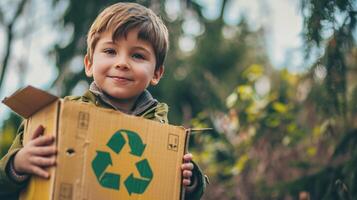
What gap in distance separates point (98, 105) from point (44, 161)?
Answer: 0.42 m

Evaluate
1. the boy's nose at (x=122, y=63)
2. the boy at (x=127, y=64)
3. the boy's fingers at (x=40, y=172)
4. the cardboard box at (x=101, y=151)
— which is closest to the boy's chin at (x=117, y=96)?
the boy at (x=127, y=64)

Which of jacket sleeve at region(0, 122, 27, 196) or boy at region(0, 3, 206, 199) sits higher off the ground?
boy at region(0, 3, 206, 199)

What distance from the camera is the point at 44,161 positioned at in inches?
72.6

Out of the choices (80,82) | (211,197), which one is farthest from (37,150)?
(80,82)

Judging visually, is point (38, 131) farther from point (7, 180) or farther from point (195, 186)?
point (195, 186)

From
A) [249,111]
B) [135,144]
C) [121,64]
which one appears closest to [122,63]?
[121,64]

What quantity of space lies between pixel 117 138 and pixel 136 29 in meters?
0.49

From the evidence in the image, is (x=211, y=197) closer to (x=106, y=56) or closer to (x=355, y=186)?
(x=355, y=186)

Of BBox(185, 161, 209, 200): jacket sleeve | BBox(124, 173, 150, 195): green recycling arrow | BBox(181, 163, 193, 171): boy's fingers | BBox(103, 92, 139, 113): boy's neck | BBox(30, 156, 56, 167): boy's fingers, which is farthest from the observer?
BBox(103, 92, 139, 113): boy's neck

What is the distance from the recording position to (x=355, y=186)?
3195mm

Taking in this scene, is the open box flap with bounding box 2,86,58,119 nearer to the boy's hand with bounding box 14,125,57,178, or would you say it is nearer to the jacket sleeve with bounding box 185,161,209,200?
the boy's hand with bounding box 14,125,57,178

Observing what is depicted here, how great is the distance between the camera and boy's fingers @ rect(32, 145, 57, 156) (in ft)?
6.05

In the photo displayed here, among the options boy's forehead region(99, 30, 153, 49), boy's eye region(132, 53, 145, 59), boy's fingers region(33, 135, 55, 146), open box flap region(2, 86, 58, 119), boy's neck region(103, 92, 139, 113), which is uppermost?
boy's forehead region(99, 30, 153, 49)

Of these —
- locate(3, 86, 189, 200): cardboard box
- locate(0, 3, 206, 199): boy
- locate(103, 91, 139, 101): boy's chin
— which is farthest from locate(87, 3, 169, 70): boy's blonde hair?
locate(3, 86, 189, 200): cardboard box
